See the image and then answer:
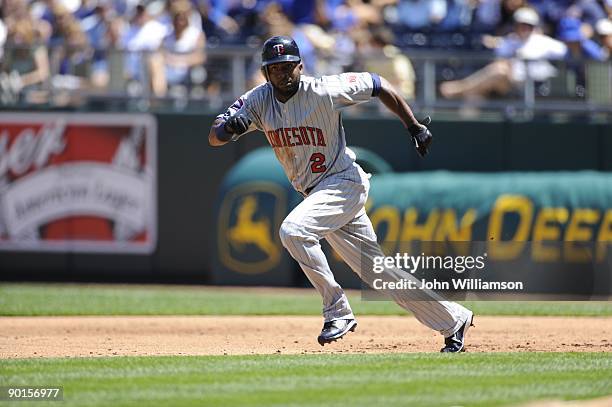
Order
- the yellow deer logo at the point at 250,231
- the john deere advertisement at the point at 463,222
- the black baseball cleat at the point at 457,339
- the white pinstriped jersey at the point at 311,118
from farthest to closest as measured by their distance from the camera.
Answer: the yellow deer logo at the point at 250,231, the john deere advertisement at the point at 463,222, the black baseball cleat at the point at 457,339, the white pinstriped jersey at the point at 311,118

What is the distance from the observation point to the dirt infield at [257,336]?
328 inches

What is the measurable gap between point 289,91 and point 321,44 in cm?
698

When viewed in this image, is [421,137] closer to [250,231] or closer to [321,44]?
[250,231]

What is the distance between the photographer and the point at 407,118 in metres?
7.43

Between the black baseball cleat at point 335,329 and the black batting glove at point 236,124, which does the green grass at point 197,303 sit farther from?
the black batting glove at point 236,124

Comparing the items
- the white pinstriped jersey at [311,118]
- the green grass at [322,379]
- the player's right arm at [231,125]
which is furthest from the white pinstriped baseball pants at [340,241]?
the player's right arm at [231,125]

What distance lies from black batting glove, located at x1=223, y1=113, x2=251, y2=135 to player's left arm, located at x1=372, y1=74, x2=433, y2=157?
892mm

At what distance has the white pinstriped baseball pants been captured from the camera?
741 centimetres

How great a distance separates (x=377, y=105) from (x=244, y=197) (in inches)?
81.3

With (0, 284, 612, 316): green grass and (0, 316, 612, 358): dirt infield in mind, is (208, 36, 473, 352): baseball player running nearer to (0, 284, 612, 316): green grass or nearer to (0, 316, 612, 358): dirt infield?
(0, 316, 612, 358): dirt infield

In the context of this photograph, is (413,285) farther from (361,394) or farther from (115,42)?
(115,42)

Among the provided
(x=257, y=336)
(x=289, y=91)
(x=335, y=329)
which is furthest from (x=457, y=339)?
(x=257, y=336)

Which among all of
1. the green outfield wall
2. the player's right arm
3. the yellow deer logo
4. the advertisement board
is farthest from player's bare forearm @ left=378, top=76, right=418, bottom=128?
the advertisement board

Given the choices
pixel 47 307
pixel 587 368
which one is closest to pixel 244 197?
pixel 47 307
